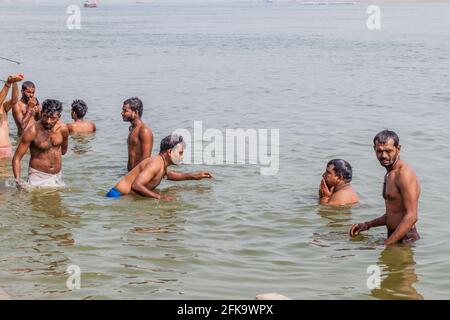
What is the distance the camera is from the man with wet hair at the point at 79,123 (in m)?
14.0

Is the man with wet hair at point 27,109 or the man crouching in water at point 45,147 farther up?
the man with wet hair at point 27,109

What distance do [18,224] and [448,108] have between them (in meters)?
12.3

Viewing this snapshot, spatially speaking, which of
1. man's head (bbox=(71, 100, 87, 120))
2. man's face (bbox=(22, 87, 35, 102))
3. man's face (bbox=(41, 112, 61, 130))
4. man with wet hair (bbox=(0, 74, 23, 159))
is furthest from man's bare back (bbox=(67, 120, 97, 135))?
man's face (bbox=(41, 112, 61, 130))

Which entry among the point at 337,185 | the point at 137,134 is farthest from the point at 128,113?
the point at 337,185

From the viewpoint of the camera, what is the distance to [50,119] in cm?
926

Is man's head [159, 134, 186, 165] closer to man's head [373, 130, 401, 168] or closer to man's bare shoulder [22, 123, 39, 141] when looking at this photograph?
man's bare shoulder [22, 123, 39, 141]

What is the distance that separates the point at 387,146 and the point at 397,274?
1.21 metres

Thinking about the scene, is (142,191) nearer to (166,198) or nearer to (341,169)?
(166,198)

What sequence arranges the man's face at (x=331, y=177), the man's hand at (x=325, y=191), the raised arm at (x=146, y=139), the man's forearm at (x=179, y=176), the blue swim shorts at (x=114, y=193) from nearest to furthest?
the man's face at (x=331, y=177), the man's hand at (x=325, y=191), the blue swim shorts at (x=114, y=193), the raised arm at (x=146, y=139), the man's forearm at (x=179, y=176)

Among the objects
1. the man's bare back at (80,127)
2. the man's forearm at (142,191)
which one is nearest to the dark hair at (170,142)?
the man's forearm at (142,191)

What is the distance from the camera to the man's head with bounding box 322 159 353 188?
925 cm

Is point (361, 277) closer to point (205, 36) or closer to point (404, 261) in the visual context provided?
point (404, 261)

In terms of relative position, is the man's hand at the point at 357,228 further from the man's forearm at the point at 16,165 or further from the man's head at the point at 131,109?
the man's forearm at the point at 16,165

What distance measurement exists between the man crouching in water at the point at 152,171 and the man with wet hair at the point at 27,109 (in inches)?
148
